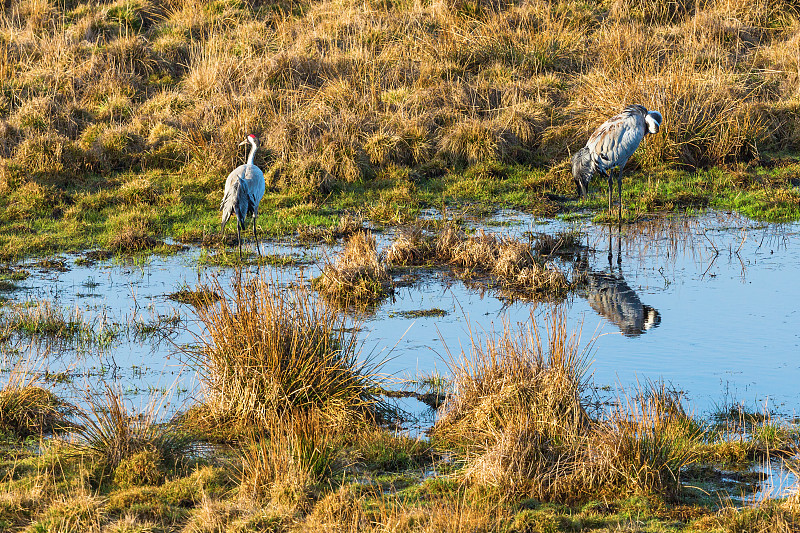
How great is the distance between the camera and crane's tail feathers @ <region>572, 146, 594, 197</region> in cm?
1262

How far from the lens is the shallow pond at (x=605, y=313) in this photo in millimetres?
7391

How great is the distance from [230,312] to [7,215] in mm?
7134

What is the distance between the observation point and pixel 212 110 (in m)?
15.0

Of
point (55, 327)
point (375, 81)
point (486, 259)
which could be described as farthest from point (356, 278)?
point (375, 81)

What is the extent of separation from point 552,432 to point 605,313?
3.44m

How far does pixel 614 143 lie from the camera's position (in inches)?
494

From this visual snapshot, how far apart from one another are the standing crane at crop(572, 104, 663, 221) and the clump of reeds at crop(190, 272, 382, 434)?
22.4 ft

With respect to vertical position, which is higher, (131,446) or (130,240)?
(130,240)

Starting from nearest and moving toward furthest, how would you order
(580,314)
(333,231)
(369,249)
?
1. (580,314)
2. (369,249)
3. (333,231)

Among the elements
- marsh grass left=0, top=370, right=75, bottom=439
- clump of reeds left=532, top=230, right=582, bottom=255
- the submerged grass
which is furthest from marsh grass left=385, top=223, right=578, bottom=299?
marsh grass left=0, top=370, right=75, bottom=439

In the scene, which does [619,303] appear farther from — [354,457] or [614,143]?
[354,457]

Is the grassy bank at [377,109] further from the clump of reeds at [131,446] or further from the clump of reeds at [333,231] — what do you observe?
the clump of reeds at [131,446]

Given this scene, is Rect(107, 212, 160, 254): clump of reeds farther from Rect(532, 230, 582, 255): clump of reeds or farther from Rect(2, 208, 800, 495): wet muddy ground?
Rect(532, 230, 582, 255): clump of reeds

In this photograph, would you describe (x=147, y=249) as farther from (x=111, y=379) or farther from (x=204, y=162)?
(x=111, y=379)
